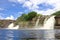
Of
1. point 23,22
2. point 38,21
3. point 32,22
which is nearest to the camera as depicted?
point 38,21

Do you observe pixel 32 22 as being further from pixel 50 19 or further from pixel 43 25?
pixel 50 19

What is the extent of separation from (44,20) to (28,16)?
88.7 ft

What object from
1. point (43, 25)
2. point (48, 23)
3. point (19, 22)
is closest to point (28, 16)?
point (19, 22)

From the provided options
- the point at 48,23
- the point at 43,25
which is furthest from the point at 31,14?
the point at 48,23

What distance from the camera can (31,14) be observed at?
12625cm

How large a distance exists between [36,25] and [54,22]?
2315 cm

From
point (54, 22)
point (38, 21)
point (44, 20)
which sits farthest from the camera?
point (38, 21)

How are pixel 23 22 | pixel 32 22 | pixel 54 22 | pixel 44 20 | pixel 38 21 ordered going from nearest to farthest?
pixel 54 22
pixel 44 20
pixel 38 21
pixel 32 22
pixel 23 22

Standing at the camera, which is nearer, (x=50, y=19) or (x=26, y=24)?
(x=50, y=19)

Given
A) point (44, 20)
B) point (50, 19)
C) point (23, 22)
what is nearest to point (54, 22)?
point (50, 19)

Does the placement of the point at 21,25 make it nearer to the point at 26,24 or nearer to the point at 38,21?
the point at 26,24

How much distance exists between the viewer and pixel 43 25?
102188mm

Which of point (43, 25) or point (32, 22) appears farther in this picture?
point (32, 22)

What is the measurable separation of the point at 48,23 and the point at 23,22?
37290 millimetres
